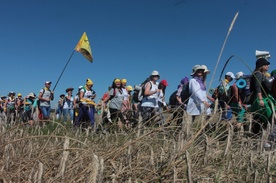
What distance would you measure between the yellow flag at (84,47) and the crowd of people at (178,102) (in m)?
1.01

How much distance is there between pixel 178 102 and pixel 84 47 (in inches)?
81.5

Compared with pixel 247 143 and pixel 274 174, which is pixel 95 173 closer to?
pixel 274 174

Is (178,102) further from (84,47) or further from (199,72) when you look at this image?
(84,47)

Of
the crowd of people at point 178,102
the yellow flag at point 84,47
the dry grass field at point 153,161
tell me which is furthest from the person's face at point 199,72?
the dry grass field at point 153,161

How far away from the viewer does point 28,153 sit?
2348 mm

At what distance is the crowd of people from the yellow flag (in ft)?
3.31

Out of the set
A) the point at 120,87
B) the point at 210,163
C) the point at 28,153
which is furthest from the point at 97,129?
the point at 120,87

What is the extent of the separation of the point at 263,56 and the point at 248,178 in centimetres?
234

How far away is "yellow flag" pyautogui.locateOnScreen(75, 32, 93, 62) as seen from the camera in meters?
6.16

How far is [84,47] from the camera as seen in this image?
20.5ft

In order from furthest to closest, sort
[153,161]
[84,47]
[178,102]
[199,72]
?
[178,102] < [84,47] < [199,72] < [153,161]

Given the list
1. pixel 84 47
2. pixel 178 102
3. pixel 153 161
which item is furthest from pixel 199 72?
pixel 153 161

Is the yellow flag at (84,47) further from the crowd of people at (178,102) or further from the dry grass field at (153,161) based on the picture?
the dry grass field at (153,161)

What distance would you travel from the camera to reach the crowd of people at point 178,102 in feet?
9.38
